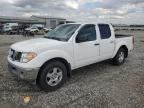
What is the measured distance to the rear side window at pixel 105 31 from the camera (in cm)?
627

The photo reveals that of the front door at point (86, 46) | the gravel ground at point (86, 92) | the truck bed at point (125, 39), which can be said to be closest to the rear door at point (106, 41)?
the front door at point (86, 46)

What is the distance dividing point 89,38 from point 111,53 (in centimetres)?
147

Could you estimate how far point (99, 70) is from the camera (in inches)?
268

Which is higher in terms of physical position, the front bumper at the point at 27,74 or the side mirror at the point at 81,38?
the side mirror at the point at 81,38

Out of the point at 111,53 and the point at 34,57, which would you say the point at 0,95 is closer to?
the point at 34,57

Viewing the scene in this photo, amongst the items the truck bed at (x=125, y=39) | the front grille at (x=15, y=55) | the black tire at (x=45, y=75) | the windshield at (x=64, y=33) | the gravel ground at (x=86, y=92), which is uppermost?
the windshield at (x=64, y=33)

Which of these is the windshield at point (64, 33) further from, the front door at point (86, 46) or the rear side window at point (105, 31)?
the rear side window at point (105, 31)

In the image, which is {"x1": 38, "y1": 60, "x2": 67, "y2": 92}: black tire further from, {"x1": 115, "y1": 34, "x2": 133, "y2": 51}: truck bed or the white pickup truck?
Result: {"x1": 115, "y1": 34, "x2": 133, "y2": 51}: truck bed

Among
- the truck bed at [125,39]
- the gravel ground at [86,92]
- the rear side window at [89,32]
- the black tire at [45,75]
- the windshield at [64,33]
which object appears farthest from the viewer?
the truck bed at [125,39]

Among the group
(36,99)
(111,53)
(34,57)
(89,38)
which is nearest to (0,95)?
(36,99)

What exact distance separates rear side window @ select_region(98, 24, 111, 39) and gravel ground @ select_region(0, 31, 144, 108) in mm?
1331

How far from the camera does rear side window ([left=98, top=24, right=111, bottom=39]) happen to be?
6.27 m

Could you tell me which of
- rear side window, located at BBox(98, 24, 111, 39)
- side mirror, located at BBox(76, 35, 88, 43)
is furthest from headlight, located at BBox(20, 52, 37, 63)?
rear side window, located at BBox(98, 24, 111, 39)

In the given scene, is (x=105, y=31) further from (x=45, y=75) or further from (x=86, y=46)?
(x=45, y=75)
